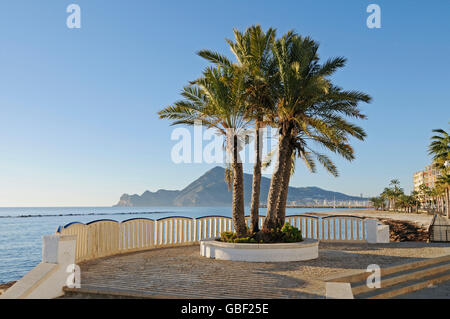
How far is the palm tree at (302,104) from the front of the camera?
11750mm

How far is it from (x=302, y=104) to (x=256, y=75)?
1937 millimetres

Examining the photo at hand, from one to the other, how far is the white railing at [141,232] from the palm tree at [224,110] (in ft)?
8.09

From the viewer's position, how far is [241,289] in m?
6.69

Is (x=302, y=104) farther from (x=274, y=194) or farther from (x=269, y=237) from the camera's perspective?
(x=269, y=237)

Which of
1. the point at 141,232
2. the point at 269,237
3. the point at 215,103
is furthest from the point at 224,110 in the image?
the point at 141,232

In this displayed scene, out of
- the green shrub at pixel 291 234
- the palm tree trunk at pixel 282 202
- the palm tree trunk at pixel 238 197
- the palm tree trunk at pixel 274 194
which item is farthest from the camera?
the palm tree trunk at pixel 282 202

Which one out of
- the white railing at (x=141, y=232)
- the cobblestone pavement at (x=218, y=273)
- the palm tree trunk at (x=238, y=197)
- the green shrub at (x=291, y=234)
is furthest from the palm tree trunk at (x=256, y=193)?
the cobblestone pavement at (x=218, y=273)

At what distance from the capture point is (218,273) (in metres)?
8.13

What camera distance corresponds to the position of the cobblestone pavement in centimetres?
649

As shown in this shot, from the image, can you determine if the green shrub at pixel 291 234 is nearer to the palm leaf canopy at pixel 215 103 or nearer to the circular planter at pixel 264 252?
the circular planter at pixel 264 252
